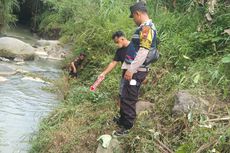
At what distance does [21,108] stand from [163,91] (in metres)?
2.96

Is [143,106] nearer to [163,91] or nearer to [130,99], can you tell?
[163,91]

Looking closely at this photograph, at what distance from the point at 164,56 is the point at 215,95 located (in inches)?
75.6

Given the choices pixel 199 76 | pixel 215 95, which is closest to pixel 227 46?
pixel 199 76

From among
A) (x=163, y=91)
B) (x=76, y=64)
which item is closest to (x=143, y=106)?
(x=163, y=91)

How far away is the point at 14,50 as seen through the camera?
43.6 ft

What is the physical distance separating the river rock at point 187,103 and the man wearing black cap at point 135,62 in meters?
0.50

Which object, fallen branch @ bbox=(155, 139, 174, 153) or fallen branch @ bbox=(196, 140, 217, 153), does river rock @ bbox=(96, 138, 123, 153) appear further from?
fallen branch @ bbox=(196, 140, 217, 153)

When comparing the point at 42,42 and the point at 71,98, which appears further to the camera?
the point at 42,42

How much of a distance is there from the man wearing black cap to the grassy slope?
183 mm

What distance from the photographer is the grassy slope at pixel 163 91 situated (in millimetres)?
4445

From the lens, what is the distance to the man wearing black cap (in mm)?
A: 4586

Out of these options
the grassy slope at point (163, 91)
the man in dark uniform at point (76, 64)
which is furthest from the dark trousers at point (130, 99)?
the man in dark uniform at point (76, 64)

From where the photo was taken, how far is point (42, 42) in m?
16.7

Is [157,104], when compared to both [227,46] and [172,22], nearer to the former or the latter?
[227,46]
